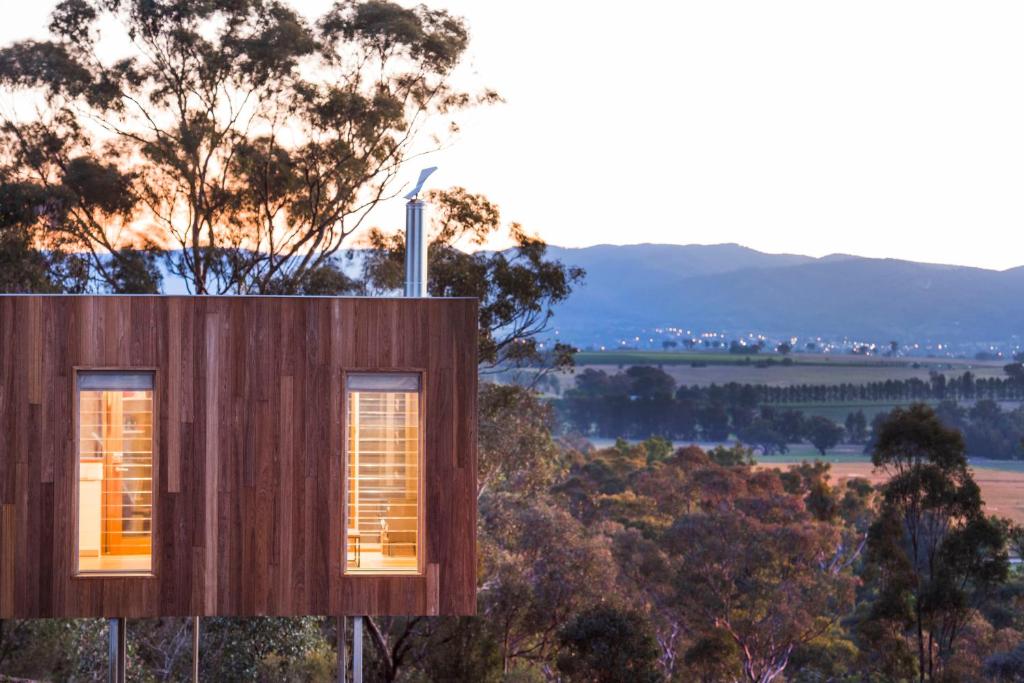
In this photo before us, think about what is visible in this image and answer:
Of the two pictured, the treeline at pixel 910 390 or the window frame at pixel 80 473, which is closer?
the window frame at pixel 80 473

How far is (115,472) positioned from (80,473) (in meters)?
0.21

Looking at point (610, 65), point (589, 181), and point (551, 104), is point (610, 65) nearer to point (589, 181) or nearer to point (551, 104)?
point (551, 104)

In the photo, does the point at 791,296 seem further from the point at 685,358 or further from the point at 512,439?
the point at 512,439

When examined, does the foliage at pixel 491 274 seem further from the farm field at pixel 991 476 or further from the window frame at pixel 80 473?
the window frame at pixel 80 473

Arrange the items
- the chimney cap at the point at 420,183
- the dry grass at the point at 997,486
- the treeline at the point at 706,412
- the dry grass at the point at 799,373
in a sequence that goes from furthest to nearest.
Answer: the dry grass at the point at 799,373 < the treeline at the point at 706,412 < the dry grass at the point at 997,486 < the chimney cap at the point at 420,183

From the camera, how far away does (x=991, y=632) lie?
17.8 metres

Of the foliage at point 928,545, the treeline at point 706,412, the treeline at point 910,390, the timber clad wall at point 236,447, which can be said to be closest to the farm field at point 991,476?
the foliage at point 928,545

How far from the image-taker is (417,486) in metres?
7.24

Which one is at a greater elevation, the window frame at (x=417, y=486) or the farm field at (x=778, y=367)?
the farm field at (x=778, y=367)

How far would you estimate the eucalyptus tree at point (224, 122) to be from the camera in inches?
710

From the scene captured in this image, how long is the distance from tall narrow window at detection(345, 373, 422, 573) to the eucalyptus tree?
10.7 m

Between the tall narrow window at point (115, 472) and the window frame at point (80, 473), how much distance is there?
2cm

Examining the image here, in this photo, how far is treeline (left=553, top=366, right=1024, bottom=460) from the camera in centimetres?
3162

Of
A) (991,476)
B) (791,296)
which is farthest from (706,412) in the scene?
(791,296)
